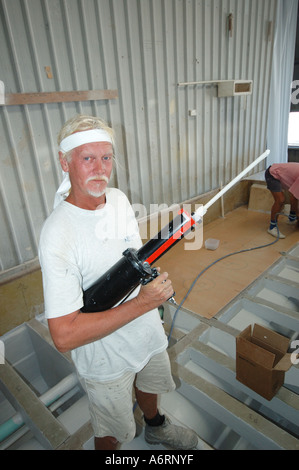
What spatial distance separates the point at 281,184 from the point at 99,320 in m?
3.33

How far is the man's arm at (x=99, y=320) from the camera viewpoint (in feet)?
3.28

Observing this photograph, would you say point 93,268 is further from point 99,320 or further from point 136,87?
point 136,87

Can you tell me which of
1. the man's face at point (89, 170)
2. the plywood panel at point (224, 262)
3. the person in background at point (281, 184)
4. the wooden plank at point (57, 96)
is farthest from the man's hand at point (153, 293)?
the person in background at point (281, 184)

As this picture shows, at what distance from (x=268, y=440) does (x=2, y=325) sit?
2.07m

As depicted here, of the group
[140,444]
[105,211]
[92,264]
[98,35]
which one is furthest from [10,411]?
[98,35]

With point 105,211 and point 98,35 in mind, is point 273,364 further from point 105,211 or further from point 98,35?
point 98,35

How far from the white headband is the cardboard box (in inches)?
53.8

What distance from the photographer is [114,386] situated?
1204 millimetres

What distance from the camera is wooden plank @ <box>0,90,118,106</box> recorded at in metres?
2.10

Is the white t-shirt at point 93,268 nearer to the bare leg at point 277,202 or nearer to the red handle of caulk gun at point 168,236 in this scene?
the red handle of caulk gun at point 168,236

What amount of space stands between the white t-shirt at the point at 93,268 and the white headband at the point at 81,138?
241 millimetres
